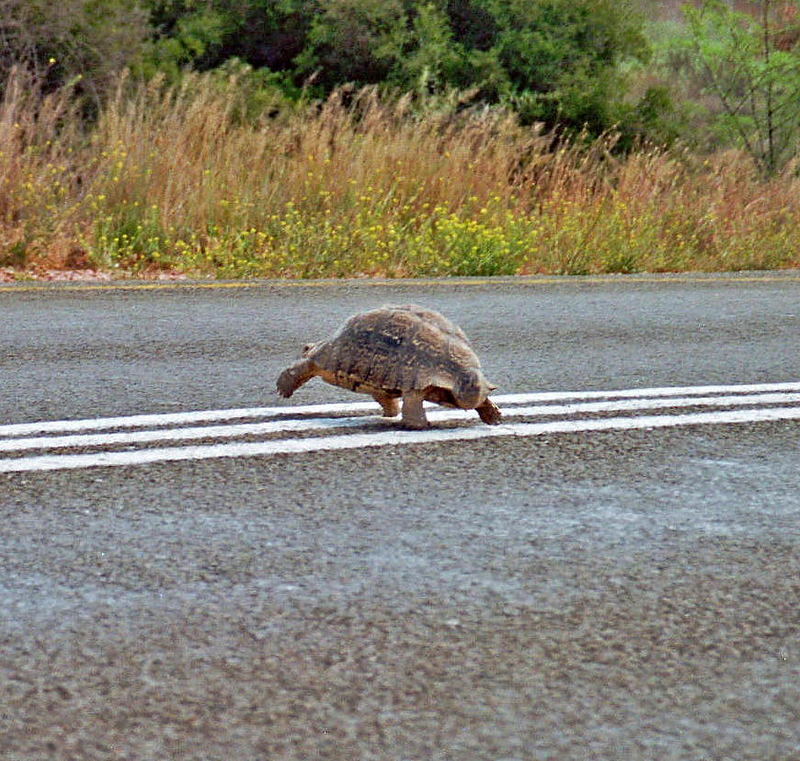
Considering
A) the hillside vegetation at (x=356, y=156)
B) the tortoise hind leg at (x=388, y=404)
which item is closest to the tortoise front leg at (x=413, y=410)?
the tortoise hind leg at (x=388, y=404)

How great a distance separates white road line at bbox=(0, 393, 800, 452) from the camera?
4.70 meters

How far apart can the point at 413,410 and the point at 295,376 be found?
528mm

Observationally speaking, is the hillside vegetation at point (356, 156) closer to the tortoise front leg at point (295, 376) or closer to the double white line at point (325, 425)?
the double white line at point (325, 425)

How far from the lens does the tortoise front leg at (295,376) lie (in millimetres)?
5117

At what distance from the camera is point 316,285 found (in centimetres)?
944

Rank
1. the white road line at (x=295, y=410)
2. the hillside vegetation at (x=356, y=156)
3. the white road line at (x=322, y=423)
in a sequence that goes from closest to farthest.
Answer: the white road line at (x=322, y=423), the white road line at (x=295, y=410), the hillside vegetation at (x=356, y=156)

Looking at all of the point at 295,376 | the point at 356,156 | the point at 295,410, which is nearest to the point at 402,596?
the point at 295,376

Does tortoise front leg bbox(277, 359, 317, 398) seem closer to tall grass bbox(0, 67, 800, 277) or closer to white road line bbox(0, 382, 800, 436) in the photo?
white road line bbox(0, 382, 800, 436)

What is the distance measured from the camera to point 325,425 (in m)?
5.06

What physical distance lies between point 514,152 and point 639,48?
6841 mm

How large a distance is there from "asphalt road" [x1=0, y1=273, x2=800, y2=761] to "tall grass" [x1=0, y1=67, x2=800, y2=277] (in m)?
4.95

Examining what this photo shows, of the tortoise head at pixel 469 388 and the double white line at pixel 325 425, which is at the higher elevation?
the tortoise head at pixel 469 388

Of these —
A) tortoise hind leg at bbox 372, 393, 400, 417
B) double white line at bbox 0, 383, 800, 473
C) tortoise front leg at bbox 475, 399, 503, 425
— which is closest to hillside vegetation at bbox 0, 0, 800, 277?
double white line at bbox 0, 383, 800, 473

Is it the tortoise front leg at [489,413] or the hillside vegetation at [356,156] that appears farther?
the hillside vegetation at [356,156]
